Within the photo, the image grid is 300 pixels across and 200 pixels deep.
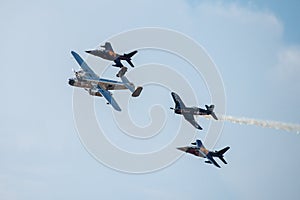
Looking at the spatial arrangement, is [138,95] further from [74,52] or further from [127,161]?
[74,52]

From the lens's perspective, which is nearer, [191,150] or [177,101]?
[177,101]

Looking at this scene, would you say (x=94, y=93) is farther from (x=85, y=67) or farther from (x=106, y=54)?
(x=106, y=54)

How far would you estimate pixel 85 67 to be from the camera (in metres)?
116

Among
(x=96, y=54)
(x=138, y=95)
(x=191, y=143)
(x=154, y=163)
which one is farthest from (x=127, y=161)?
(x=96, y=54)

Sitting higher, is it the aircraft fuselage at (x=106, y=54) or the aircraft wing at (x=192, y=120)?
the aircraft fuselage at (x=106, y=54)

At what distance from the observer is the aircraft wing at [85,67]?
10731 cm

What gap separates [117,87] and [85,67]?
1300 cm

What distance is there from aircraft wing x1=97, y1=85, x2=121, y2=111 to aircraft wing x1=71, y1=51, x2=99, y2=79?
602 cm

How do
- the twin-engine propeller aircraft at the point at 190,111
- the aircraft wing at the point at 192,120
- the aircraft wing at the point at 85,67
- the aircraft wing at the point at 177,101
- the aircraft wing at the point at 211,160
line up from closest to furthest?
1. the aircraft wing at the point at 192,120
2. the twin-engine propeller aircraft at the point at 190,111
3. the aircraft wing at the point at 85,67
4. the aircraft wing at the point at 177,101
5. the aircraft wing at the point at 211,160

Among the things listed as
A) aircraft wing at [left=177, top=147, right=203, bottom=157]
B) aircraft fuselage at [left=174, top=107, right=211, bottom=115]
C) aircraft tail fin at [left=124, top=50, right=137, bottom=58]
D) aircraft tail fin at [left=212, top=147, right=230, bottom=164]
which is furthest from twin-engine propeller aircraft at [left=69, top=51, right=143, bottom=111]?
aircraft tail fin at [left=212, top=147, right=230, bottom=164]

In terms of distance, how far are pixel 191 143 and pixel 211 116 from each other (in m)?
9.35

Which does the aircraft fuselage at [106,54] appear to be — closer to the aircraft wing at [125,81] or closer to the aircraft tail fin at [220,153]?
→ the aircraft wing at [125,81]

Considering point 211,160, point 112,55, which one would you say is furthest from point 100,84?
point 211,160

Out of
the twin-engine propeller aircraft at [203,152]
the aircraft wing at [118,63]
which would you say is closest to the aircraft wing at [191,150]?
the twin-engine propeller aircraft at [203,152]
